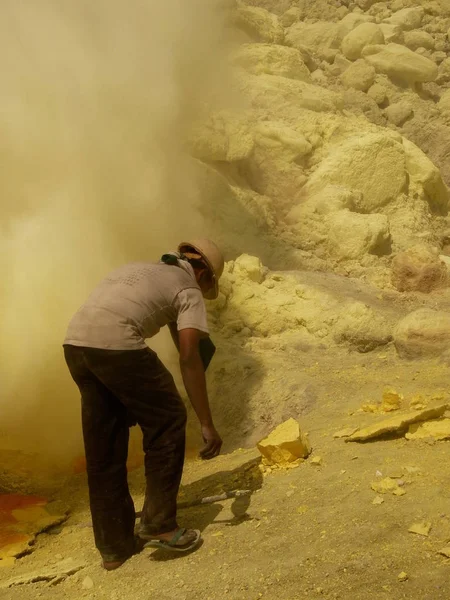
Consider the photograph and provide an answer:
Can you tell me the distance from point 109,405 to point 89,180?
2536mm

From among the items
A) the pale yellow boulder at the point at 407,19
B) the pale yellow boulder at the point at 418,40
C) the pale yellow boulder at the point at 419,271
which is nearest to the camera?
the pale yellow boulder at the point at 419,271

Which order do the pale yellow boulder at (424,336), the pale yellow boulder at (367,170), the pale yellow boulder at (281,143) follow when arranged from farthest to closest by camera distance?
the pale yellow boulder at (281,143) < the pale yellow boulder at (367,170) < the pale yellow boulder at (424,336)

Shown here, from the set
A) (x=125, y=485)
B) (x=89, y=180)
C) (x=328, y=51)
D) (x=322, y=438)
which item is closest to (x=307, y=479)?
(x=322, y=438)

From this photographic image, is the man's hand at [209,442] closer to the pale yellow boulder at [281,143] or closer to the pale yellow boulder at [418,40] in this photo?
the pale yellow boulder at [281,143]

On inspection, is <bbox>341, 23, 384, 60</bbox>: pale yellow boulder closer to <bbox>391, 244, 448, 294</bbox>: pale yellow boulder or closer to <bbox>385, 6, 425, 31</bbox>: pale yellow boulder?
<bbox>385, 6, 425, 31</bbox>: pale yellow boulder

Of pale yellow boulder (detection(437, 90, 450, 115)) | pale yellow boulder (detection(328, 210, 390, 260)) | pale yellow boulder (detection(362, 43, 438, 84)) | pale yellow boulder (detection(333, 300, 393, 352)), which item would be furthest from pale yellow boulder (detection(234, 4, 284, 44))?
pale yellow boulder (detection(333, 300, 393, 352))

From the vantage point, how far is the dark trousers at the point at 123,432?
7.76 ft

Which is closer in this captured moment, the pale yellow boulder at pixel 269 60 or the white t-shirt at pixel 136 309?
the white t-shirt at pixel 136 309

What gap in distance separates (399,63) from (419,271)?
167 inches

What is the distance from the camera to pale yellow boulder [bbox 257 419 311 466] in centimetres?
292

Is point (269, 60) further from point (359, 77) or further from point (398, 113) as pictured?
point (398, 113)

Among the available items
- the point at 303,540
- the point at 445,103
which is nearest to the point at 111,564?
the point at 303,540

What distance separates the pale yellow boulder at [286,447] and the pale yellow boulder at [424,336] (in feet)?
4.66

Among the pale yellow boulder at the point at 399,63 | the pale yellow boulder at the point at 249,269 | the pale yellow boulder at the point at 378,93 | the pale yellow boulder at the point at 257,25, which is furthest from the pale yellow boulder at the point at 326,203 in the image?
the pale yellow boulder at the point at 399,63
